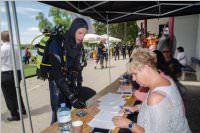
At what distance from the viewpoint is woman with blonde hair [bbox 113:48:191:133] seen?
1083 mm

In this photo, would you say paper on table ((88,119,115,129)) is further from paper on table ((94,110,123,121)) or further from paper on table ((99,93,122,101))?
paper on table ((99,93,122,101))

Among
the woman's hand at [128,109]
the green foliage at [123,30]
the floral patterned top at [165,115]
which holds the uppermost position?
the green foliage at [123,30]

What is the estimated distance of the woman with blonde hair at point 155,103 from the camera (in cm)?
108

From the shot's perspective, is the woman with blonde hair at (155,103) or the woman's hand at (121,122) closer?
the woman with blonde hair at (155,103)

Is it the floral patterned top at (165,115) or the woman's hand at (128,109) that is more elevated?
the floral patterned top at (165,115)

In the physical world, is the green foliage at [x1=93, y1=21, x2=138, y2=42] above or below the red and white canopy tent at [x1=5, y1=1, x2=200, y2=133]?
above

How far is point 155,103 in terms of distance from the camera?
1.08 metres

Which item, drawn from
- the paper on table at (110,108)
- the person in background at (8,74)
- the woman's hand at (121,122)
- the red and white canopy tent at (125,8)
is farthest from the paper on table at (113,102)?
the person in background at (8,74)

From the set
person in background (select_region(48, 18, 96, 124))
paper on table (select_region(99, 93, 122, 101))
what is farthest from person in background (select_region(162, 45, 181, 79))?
person in background (select_region(48, 18, 96, 124))

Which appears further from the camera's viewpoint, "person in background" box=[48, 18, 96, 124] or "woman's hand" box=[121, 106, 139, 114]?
"person in background" box=[48, 18, 96, 124]

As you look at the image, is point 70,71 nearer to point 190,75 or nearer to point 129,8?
point 129,8

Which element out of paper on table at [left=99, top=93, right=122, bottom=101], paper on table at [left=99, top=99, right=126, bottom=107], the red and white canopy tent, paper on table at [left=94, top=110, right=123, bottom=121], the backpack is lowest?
paper on table at [left=99, top=93, right=122, bottom=101]

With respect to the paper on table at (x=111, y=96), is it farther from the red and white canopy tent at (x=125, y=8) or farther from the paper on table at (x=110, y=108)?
the red and white canopy tent at (x=125, y=8)

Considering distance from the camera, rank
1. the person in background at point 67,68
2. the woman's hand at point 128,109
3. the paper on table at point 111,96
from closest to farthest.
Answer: the woman's hand at point 128,109 < the person in background at point 67,68 < the paper on table at point 111,96
